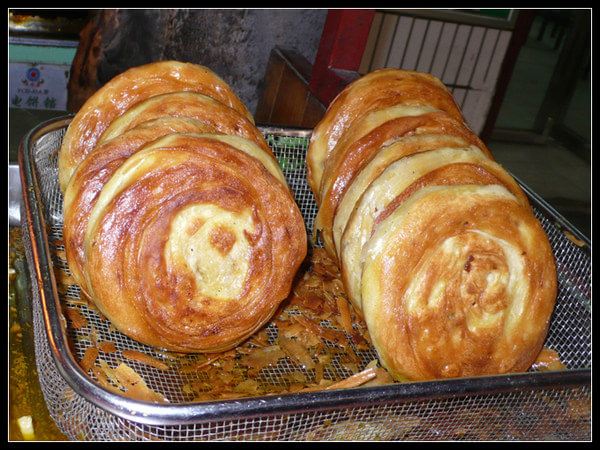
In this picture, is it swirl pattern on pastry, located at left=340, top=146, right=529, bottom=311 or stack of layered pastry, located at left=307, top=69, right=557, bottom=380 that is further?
swirl pattern on pastry, located at left=340, top=146, right=529, bottom=311

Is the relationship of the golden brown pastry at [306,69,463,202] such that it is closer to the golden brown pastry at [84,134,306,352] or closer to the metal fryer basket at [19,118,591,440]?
the golden brown pastry at [84,134,306,352]

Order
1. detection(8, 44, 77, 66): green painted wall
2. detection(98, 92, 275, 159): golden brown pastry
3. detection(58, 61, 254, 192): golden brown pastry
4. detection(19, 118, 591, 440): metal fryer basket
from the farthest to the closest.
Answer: detection(8, 44, 77, 66): green painted wall → detection(58, 61, 254, 192): golden brown pastry → detection(98, 92, 275, 159): golden brown pastry → detection(19, 118, 591, 440): metal fryer basket

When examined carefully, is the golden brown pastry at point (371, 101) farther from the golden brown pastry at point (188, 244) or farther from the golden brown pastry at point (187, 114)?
the golden brown pastry at point (188, 244)

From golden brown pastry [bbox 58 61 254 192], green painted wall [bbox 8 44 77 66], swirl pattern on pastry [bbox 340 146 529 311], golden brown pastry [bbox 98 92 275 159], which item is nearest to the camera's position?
swirl pattern on pastry [bbox 340 146 529 311]

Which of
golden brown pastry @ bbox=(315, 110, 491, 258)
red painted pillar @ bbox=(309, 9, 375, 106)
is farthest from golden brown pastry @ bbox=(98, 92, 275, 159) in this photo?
red painted pillar @ bbox=(309, 9, 375, 106)

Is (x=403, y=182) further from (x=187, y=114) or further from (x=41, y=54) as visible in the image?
(x=41, y=54)

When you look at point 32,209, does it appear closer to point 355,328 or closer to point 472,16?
point 355,328
